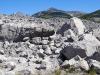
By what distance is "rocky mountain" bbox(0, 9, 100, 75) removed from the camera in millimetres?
16625

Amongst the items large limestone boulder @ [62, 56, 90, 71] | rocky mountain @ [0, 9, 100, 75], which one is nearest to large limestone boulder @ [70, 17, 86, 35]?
rocky mountain @ [0, 9, 100, 75]

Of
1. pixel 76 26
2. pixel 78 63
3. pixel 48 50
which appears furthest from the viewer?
pixel 76 26

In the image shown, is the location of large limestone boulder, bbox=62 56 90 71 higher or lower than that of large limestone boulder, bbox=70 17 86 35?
lower

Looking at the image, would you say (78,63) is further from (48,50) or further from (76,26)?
(76,26)

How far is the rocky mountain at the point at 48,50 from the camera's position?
16625mm

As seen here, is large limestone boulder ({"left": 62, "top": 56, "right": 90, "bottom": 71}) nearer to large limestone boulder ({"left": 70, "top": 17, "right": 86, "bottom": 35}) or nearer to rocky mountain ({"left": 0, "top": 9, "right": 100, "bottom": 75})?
rocky mountain ({"left": 0, "top": 9, "right": 100, "bottom": 75})

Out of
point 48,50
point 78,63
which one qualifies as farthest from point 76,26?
point 78,63

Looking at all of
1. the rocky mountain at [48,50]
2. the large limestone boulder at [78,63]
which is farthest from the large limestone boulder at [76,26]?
the large limestone boulder at [78,63]

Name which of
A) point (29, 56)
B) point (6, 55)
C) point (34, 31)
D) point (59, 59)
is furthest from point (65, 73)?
point (34, 31)

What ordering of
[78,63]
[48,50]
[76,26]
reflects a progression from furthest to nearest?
[76,26] → [48,50] → [78,63]

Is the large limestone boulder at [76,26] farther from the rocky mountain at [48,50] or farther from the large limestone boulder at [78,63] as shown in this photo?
the large limestone boulder at [78,63]

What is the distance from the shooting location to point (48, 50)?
20.4m

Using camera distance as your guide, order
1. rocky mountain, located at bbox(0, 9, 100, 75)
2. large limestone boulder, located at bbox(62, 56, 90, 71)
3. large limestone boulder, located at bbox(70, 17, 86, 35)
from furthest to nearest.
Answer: large limestone boulder, located at bbox(70, 17, 86, 35)
large limestone boulder, located at bbox(62, 56, 90, 71)
rocky mountain, located at bbox(0, 9, 100, 75)

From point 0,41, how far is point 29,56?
18.1 feet
